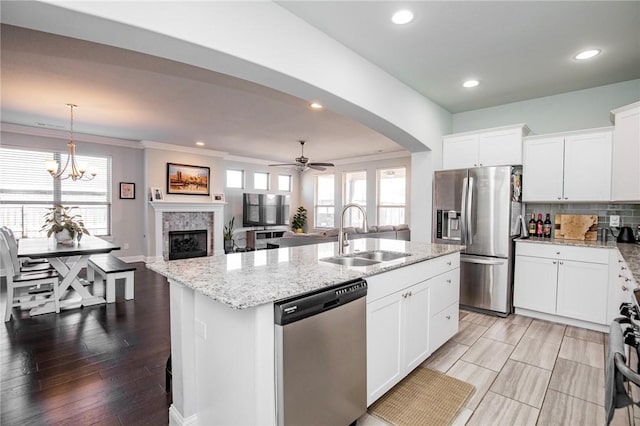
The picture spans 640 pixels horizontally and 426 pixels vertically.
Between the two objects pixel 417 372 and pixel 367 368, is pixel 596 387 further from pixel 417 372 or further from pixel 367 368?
pixel 367 368

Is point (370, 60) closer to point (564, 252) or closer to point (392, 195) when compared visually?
point (564, 252)

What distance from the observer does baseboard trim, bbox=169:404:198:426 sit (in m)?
1.69

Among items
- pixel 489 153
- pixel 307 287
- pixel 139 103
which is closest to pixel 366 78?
pixel 489 153

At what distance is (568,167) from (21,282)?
6.48 metres

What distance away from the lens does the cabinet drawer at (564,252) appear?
3.11 m

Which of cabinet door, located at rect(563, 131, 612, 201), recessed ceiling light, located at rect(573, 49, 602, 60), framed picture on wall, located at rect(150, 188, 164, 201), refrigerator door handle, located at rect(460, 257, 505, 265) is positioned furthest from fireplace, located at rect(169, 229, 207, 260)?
recessed ceiling light, located at rect(573, 49, 602, 60)

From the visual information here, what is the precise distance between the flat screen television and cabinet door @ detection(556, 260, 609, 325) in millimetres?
7113

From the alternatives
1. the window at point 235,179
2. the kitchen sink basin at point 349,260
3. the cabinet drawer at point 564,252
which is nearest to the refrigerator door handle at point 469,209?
the cabinet drawer at point 564,252

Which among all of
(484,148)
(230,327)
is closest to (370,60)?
(484,148)

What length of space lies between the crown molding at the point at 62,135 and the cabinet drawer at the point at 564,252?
7533 mm

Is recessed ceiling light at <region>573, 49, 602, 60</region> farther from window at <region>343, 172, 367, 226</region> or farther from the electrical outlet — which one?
window at <region>343, 172, 367, 226</region>

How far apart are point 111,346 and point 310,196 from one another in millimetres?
7714

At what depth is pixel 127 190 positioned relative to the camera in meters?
6.82

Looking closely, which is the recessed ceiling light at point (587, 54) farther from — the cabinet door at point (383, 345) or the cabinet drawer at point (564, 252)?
the cabinet door at point (383, 345)
